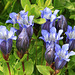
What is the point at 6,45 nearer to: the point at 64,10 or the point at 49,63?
the point at 49,63

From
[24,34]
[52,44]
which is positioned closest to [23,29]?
[24,34]

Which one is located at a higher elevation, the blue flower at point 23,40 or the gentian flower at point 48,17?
the gentian flower at point 48,17

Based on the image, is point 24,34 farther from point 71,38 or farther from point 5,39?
point 71,38

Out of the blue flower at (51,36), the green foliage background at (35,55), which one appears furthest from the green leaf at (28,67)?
the blue flower at (51,36)

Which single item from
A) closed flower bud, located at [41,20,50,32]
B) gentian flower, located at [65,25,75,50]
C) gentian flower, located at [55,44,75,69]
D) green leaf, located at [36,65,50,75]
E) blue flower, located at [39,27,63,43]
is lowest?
green leaf, located at [36,65,50,75]

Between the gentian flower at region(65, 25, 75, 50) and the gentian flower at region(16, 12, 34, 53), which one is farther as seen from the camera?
the gentian flower at region(65, 25, 75, 50)

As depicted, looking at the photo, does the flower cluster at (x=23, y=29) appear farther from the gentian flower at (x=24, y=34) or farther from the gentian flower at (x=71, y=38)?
the gentian flower at (x=71, y=38)

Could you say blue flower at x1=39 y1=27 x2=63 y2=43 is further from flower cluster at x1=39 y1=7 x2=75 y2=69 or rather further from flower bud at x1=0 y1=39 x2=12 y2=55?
flower bud at x1=0 y1=39 x2=12 y2=55

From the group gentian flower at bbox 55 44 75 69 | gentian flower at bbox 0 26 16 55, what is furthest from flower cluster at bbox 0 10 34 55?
gentian flower at bbox 55 44 75 69
